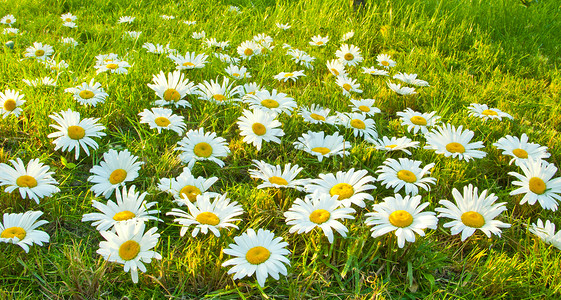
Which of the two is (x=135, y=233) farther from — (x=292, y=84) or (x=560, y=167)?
(x=560, y=167)

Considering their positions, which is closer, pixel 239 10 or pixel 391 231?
pixel 391 231

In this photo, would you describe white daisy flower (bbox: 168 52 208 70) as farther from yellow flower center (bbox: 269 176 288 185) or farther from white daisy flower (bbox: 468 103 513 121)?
white daisy flower (bbox: 468 103 513 121)

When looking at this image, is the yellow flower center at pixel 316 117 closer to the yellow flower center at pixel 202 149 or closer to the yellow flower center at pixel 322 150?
the yellow flower center at pixel 322 150

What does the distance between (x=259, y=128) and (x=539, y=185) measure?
4.42 feet

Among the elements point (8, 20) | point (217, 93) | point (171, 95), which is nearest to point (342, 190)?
point (217, 93)

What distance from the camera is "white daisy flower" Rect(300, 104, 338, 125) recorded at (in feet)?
7.82

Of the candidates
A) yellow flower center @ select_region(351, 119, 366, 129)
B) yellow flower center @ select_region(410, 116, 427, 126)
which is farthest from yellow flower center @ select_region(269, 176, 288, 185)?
yellow flower center @ select_region(410, 116, 427, 126)

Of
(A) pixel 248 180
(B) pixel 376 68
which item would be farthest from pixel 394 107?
(A) pixel 248 180

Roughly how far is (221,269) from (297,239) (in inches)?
14.2

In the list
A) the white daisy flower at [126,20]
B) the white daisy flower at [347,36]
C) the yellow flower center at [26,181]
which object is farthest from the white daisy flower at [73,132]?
the white daisy flower at [126,20]

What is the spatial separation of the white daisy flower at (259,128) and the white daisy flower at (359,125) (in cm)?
43

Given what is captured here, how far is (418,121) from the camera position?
2.43 m

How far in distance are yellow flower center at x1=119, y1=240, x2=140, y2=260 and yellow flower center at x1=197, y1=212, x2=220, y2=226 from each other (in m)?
0.24

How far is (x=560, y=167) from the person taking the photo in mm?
2346
